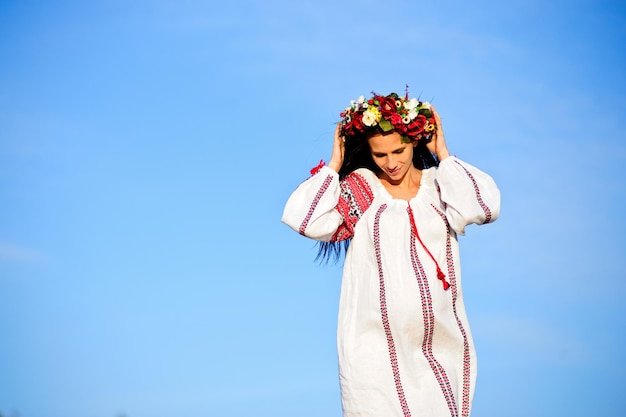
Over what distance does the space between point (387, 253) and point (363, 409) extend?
2.69 ft

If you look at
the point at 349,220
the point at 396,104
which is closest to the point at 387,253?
the point at 349,220

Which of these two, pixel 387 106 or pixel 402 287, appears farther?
pixel 387 106

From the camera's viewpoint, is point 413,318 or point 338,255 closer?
point 413,318

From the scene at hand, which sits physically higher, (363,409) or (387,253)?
(387,253)

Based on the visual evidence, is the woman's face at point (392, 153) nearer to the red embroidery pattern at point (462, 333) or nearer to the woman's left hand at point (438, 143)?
the woman's left hand at point (438, 143)

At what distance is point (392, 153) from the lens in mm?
6207

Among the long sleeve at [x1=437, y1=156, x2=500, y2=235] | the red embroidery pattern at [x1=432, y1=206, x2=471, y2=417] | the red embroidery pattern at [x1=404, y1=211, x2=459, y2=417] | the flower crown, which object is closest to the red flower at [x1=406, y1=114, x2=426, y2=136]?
the flower crown

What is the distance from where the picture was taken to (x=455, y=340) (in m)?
6.10

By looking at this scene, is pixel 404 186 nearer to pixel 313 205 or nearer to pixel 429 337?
pixel 313 205

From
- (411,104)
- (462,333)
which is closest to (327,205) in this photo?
(411,104)

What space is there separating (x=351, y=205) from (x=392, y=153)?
37cm

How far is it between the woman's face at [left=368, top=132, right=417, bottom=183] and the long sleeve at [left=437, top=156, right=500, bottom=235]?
20cm

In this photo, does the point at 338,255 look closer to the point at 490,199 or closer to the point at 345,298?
the point at 345,298

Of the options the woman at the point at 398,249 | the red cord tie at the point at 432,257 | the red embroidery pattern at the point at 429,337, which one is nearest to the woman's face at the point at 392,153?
the woman at the point at 398,249
